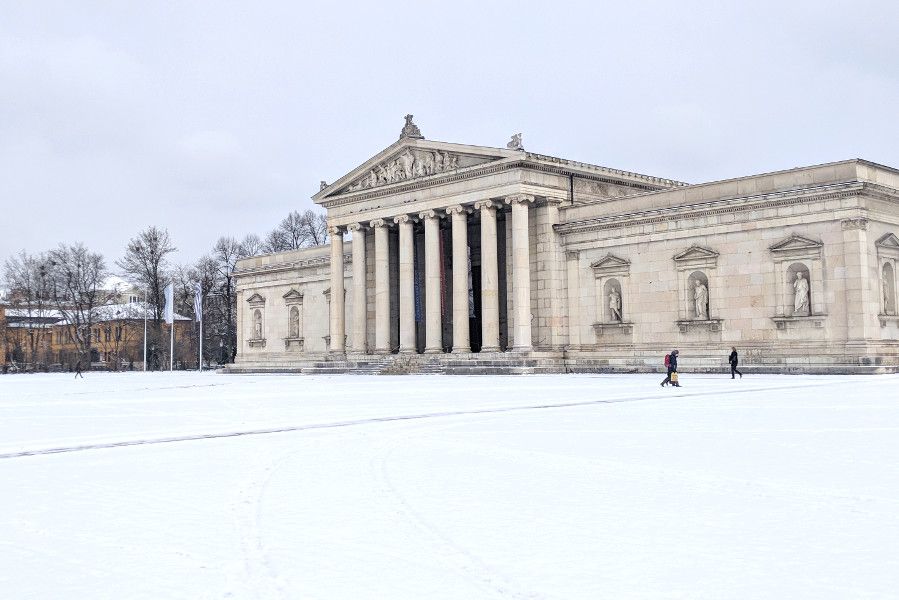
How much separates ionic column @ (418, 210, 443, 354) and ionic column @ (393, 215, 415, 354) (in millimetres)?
1678

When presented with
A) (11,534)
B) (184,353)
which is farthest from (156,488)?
(184,353)

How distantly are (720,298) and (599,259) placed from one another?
8.52 metres

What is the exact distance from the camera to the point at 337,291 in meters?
69.7

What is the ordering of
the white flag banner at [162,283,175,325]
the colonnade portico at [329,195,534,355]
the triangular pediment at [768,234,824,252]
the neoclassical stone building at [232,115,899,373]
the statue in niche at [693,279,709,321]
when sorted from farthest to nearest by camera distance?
the white flag banner at [162,283,175,325] < the colonnade portico at [329,195,534,355] < the statue in niche at [693,279,709,321] < the triangular pediment at [768,234,824,252] < the neoclassical stone building at [232,115,899,373]

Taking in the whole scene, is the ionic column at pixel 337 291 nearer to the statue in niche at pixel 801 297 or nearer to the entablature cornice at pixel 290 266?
the entablature cornice at pixel 290 266

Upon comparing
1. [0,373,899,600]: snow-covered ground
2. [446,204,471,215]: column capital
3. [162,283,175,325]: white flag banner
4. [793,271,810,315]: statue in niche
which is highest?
[446,204,471,215]: column capital

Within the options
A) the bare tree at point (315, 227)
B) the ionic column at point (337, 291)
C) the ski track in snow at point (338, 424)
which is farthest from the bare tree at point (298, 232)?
the ski track in snow at point (338, 424)

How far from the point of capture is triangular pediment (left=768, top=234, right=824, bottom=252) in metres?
46.2

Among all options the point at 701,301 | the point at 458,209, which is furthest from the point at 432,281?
the point at 701,301

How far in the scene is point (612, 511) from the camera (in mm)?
10078

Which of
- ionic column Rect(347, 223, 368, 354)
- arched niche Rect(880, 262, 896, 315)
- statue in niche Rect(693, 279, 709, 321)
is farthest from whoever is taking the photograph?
ionic column Rect(347, 223, 368, 354)

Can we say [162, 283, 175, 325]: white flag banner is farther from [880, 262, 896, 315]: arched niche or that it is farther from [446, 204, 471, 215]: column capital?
[880, 262, 896, 315]: arched niche

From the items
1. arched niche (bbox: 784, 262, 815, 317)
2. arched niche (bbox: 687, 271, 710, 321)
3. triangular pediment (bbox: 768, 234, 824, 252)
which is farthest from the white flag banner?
arched niche (bbox: 784, 262, 815, 317)

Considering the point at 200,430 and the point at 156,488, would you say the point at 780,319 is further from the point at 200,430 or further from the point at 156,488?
the point at 156,488
